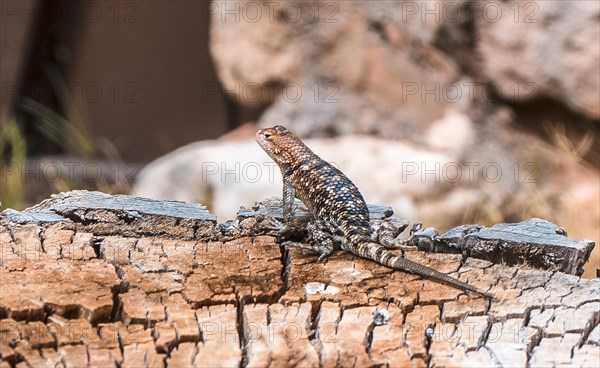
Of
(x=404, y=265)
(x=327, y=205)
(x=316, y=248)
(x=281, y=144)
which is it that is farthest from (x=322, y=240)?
(x=281, y=144)

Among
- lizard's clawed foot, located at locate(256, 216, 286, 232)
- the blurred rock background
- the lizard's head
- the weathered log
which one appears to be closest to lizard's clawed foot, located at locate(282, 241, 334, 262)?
lizard's clawed foot, located at locate(256, 216, 286, 232)

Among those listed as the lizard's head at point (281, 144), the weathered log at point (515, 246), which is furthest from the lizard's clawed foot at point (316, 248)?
the lizard's head at point (281, 144)

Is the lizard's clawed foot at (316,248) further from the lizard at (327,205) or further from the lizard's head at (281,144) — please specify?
the lizard's head at (281,144)

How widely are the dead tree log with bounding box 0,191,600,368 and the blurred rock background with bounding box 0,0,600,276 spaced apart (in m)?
2.98

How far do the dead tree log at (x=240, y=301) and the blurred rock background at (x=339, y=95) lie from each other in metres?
2.98

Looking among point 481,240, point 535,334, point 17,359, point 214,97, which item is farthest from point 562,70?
point 17,359

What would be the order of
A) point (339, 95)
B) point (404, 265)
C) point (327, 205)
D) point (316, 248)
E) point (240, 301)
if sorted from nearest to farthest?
point (240, 301)
point (404, 265)
point (316, 248)
point (327, 205)
point (339, 95)

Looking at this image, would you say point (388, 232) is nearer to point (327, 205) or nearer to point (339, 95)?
point (327, 205)

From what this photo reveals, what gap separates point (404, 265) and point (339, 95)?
4046mm

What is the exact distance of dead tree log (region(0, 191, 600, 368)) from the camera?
2.50 meters

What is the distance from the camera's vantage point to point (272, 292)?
2.78 meters

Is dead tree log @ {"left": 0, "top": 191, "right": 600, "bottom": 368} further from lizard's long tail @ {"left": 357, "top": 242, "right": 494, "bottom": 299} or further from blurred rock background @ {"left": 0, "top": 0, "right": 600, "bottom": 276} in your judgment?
blurred rock background @ {"left": 0, "top": 0, "right": 600, "bottom": 276}

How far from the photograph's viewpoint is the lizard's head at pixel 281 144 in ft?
13.2

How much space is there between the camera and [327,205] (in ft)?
11.8
